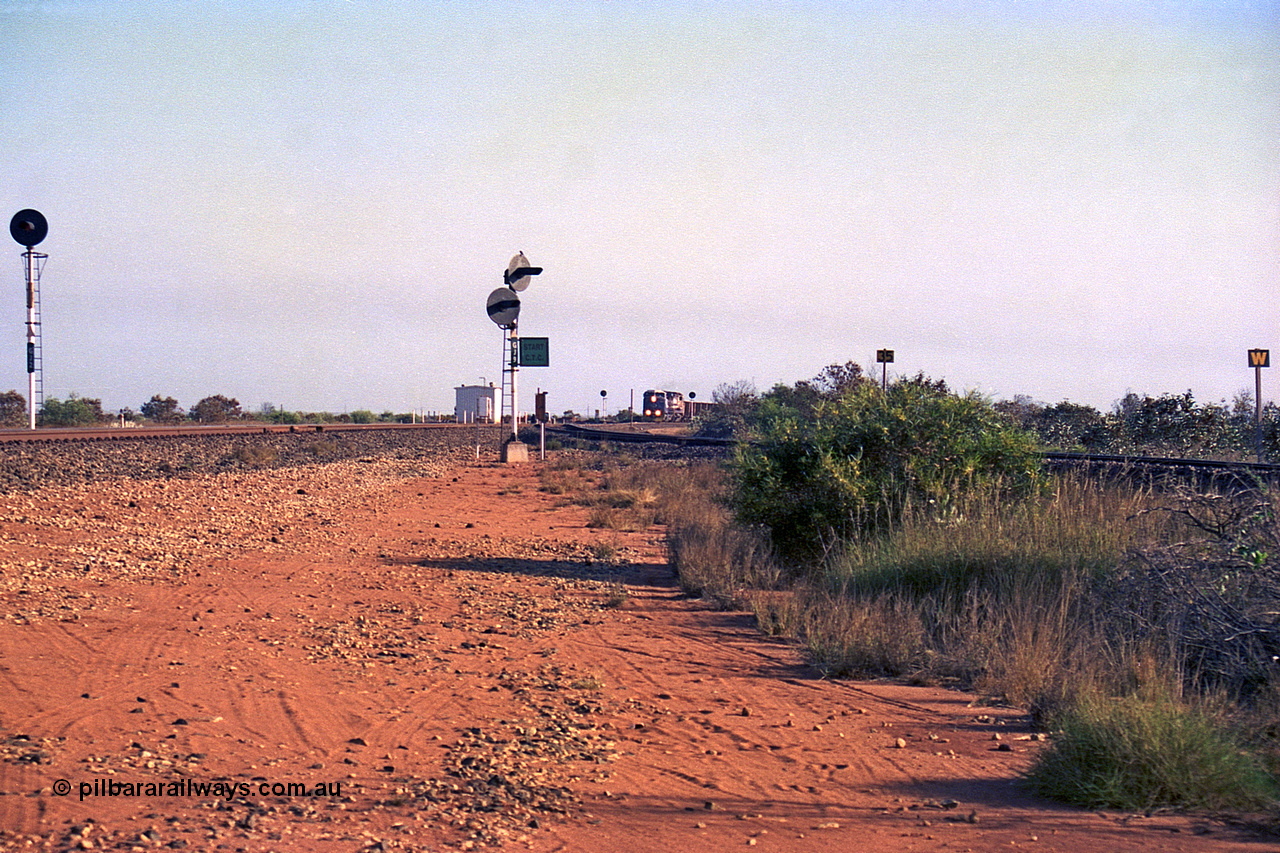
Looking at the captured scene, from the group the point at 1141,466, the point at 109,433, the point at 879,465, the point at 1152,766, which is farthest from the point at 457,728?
the point at 109,433

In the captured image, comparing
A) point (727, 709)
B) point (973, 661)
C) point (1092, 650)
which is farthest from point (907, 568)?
point (727, 709)

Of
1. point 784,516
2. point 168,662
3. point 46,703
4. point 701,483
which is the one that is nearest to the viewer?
point 46,703

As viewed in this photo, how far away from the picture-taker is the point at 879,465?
41.6 ft

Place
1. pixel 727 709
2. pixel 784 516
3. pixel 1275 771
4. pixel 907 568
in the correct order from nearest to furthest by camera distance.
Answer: pixel 1275 771 → pixel 727 709 → pixel 907 568 → pixel 784 516

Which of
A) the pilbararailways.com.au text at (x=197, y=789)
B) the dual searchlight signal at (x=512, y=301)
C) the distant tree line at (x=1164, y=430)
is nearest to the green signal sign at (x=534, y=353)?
the dual searchlight signal at (x=512, y=301)

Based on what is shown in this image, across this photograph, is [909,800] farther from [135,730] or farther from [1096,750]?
[135,730]

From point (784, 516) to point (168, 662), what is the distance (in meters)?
7.69

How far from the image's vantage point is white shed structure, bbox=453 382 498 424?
3108 inches

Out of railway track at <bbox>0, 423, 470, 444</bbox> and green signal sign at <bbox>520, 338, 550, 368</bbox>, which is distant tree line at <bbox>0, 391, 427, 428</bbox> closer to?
railway track at <bbox>0, 423, 470, 444</bbox>

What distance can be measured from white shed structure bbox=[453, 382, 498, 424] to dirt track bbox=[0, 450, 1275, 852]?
66084mm

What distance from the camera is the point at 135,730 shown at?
6.19 meters

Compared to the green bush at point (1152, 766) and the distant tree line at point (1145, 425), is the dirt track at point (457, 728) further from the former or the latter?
the distant tree line at point (1145, 425)

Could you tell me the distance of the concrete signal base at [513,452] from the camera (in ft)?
120

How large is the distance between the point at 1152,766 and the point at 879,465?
7.50 m
